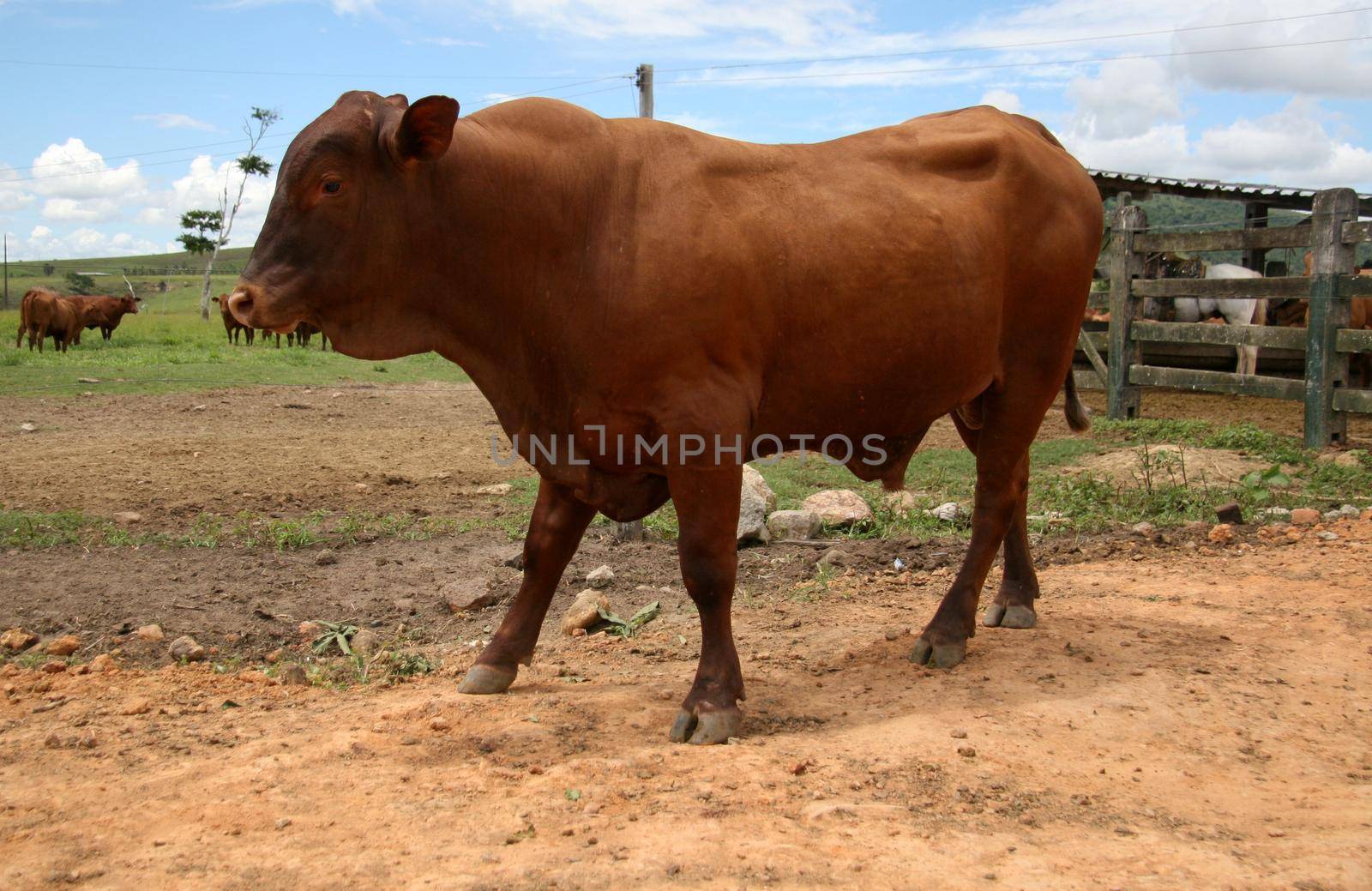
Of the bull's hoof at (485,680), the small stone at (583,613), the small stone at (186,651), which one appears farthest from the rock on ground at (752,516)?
the small stone at (186,651)

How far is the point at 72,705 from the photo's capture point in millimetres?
4074

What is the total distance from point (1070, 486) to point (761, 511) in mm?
2562

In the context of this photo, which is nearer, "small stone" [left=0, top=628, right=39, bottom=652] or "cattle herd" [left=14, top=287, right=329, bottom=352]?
"small stone" [left=0, top=628, right=39, bottom=652]

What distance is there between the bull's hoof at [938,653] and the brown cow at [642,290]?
0.04ft

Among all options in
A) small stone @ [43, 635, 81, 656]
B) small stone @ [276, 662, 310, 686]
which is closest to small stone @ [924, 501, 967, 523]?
small stone @ [276, 662, 310, 686]

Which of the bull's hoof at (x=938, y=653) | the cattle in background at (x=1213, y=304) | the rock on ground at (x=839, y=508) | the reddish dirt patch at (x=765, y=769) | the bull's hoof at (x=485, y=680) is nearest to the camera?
the reddish dirt patch at (x=765, y=769)

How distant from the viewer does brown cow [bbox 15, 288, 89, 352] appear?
2461 cm

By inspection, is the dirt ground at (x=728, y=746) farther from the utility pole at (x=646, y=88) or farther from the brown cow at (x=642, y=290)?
the utility pole at (x=646, y=88)

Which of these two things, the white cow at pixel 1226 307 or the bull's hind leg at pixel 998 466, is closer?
the bull's hind leg at pixel 998 466

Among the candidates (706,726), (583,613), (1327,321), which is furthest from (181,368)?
(706,726)

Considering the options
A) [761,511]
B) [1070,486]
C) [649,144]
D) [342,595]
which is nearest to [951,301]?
[649,144]

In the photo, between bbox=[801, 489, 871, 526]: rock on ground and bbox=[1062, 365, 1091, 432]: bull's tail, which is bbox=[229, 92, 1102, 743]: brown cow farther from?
bbox=[801, 489, 871, 526]: rock on ground

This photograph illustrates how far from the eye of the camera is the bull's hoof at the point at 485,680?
426 cm

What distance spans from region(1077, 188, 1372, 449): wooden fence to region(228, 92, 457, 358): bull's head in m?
8.73
